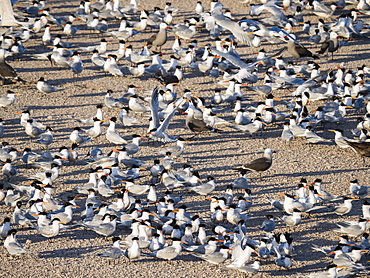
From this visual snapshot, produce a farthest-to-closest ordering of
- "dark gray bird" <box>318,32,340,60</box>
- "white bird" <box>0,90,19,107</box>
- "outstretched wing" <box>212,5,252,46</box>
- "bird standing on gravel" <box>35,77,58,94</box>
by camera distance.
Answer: "dark gray bird" <box>318,32,340,60</box>
"bird standing on gravel" <box>35,77,58,94</box>
"outstretched wing" <box>212,5,252,46</box>
"white bird" <box>0,90,19,107</box>

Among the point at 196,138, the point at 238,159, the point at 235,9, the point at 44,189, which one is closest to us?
the point at 44,189

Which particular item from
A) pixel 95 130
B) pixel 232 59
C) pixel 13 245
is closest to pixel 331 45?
pixel 232 59

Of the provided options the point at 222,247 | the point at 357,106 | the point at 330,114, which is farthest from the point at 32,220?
the point at 357,106

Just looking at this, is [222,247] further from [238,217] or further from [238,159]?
[238,159]

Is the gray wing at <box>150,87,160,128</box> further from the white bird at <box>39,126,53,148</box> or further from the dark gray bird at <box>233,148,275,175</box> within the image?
the dark gray bird at <box>233,148,275,175</box>

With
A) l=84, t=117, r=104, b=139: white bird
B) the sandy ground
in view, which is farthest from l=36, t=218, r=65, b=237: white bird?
l=84, t=117, r=104, b=139: white bird

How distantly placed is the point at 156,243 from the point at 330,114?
636 centimetres

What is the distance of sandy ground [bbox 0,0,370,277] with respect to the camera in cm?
1071

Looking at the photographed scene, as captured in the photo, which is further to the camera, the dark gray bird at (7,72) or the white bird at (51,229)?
the dark gray bird at (7,72)

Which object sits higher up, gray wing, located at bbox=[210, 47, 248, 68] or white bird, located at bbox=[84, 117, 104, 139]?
gray wing, located at bbox=[210, 47, 248, 68]

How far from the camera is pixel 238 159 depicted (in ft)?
46.9

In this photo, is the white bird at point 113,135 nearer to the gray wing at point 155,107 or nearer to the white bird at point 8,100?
the gray wing at point 155,107

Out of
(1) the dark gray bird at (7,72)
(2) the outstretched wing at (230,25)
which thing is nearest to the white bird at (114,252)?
(2) the outstretched wing at (230,25)

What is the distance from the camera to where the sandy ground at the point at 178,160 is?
10711 millimetres
